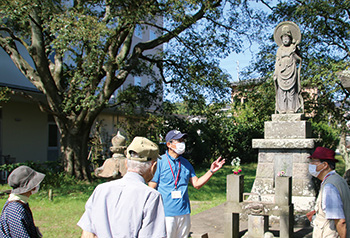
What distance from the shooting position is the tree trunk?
14.0 m

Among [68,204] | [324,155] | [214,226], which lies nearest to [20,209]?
[324,155]

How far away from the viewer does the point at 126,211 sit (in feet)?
8.00

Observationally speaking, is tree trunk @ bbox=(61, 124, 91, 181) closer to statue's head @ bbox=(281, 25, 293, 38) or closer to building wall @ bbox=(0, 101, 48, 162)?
building wall @ bbox=(0, 101, 48, 162)

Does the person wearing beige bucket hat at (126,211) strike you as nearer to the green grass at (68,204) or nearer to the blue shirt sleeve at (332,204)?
the blue shirt sleeve at (332,204)

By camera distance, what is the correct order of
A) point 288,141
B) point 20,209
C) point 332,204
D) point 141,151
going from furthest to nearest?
1. point 288,141
2. point 332,204
3. point 20,209
4. point 141,151

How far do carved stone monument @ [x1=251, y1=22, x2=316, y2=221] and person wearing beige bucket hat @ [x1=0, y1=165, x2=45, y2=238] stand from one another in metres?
5.15

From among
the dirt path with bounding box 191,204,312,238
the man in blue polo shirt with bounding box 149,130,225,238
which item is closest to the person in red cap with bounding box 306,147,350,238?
the man in blue polo shirt with bounding box 149,130,225,238

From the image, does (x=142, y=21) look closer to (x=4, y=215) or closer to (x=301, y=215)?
(x=301, y=215)

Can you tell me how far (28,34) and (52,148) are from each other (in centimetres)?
762

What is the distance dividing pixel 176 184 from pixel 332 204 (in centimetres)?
189

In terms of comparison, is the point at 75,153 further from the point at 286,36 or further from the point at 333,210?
the point at 333,210

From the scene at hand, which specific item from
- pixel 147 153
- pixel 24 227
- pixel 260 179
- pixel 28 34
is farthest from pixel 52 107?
pixel 147 153

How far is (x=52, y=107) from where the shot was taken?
527 inches

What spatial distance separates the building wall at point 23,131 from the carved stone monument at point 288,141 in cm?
1335
